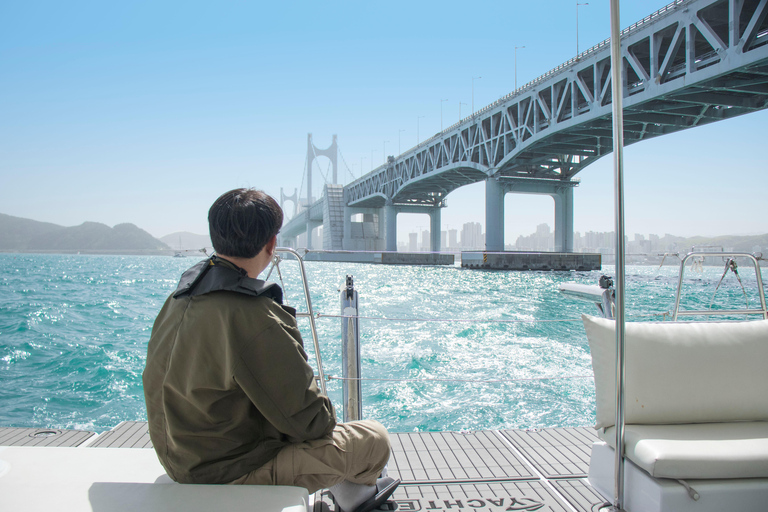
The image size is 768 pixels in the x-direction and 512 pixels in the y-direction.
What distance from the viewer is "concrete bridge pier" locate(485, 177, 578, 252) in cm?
2923

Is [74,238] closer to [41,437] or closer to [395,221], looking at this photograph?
[395,221]

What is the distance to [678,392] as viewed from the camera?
1.81 m

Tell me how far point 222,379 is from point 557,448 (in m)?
1.86

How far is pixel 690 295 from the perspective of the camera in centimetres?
1664

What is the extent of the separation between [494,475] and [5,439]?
2442 millimetres

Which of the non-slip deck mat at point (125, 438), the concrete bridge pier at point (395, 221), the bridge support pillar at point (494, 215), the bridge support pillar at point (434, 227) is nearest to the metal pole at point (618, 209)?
the non-slip deck mat at point (125, 438)

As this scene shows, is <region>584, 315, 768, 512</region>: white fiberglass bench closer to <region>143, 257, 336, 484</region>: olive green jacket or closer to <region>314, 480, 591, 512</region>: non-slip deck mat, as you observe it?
<region>314, 480, 591, 512</region>: non-slip deck mat

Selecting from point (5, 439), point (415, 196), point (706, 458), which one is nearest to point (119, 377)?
point (5, 439)

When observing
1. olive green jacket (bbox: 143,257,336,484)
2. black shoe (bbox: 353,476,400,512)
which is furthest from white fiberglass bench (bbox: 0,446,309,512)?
black shoe (bbox: 353,476,400,512)

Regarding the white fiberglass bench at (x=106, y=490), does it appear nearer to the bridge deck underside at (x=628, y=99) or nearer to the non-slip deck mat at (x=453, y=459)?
the non-slip deck mat at (x=453, y=459)

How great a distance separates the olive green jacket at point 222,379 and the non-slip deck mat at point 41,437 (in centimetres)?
155

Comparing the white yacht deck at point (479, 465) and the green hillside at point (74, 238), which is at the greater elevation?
the green hillside at point (74, 238)

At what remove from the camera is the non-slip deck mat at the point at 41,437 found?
2246 mm

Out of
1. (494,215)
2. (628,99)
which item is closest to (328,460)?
(628,99)
